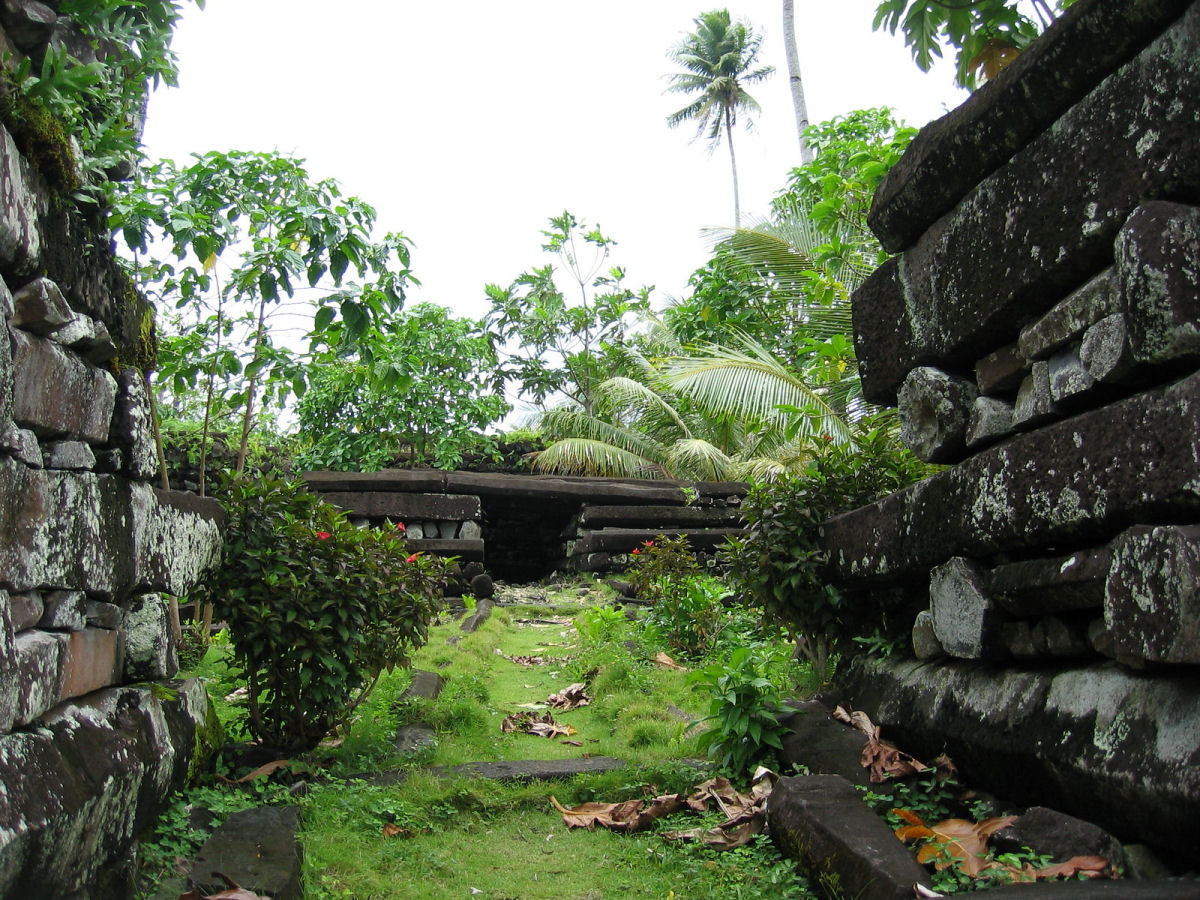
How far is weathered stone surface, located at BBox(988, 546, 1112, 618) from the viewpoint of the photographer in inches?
104

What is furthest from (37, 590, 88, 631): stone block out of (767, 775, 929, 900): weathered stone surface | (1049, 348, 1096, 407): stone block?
(1049, 348, 1096, 407): stone block

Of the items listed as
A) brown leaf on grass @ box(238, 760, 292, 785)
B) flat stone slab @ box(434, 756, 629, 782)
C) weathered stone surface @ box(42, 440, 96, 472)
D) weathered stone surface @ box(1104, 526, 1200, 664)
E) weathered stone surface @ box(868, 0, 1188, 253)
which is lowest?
flat stone slab @ box(434, 756, 629, 782)

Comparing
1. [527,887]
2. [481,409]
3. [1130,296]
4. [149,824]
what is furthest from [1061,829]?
[481,409]

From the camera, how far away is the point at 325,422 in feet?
43.1

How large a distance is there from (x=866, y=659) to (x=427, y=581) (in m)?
2.34

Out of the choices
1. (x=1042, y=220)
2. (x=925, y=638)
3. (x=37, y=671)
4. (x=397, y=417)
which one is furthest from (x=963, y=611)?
(x=397, y=417)

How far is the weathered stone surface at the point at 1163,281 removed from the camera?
90.8 inches

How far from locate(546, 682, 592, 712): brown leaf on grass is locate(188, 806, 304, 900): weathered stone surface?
291cm

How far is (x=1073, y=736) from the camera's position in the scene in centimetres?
262

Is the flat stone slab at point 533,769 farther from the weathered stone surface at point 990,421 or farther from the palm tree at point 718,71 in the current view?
the palm tree at point 718,71

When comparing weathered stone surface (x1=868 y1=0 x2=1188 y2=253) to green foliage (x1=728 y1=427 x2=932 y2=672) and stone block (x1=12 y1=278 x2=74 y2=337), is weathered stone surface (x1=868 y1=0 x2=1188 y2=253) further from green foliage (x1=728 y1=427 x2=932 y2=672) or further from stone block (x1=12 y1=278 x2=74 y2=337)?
stone block (x1=12 y1=278 x2=74 y2=337)

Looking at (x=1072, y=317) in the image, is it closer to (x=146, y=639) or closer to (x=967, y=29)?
(x=967, y=29)

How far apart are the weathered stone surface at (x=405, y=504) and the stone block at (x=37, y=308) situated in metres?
7.77

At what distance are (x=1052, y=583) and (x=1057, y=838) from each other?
0.72 meters
